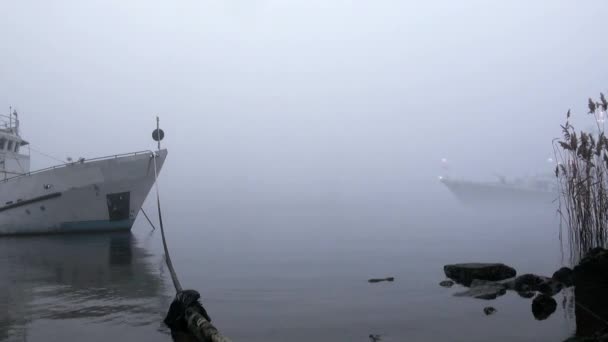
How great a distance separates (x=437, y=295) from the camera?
937 cm

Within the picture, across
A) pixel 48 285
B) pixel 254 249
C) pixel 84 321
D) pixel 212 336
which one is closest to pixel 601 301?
pixel 212 336

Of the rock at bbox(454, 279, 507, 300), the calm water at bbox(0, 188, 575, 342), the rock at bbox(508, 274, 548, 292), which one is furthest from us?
the rock at bbox(508, 274, 548, 292)

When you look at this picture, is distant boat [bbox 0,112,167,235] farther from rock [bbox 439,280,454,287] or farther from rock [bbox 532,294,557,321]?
rock [bbox 532,294,557,321]

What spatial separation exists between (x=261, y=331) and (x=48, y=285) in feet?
20.5

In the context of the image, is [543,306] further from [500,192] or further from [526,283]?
[500,192]

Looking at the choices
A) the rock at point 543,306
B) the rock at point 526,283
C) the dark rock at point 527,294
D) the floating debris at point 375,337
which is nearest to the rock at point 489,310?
the rock at point 543,306

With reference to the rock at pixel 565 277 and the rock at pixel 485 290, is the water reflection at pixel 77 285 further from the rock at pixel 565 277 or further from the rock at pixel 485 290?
the rock at pixel 565 277

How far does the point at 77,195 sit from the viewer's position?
20.5 m

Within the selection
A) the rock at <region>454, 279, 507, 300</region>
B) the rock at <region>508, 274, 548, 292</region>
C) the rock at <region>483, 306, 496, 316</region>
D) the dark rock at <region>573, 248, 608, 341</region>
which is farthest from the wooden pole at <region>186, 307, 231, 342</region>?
the rock at <region>508, 274, 548, 292</region>

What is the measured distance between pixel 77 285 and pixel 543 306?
32.7ft

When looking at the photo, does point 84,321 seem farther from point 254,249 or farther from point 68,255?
point 254,249

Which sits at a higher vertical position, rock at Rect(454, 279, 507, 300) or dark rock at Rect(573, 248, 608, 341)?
dark rock at Rect(573, 248, 608, 341)

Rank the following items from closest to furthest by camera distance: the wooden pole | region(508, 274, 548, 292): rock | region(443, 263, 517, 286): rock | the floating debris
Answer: the wooden pole < the floating debris < region(508, 274, 548, 292): rock < region(443, 263, 517, 286): rock

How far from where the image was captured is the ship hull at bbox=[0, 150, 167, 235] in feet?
65.9
